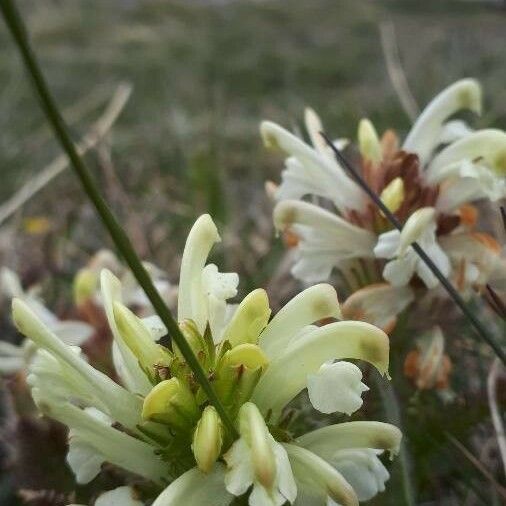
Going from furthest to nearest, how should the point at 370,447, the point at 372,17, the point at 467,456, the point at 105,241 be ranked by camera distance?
the point at 372,17 → the point at 105,241 → the point at 467,456 → the point at 370,447

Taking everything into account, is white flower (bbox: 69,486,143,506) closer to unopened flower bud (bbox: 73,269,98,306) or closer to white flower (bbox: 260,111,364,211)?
white flower (bbox: 260,111,364,211)

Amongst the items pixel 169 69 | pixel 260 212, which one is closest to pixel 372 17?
pixel 169 69

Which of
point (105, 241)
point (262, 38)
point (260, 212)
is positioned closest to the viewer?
point (105, 241)

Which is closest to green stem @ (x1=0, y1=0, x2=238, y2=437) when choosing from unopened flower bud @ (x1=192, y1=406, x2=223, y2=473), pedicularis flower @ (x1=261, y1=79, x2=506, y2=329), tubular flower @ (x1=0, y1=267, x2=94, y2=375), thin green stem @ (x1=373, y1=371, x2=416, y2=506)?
unopened flower bud @ (x1=192, y1=406, x2=223, y2=473)

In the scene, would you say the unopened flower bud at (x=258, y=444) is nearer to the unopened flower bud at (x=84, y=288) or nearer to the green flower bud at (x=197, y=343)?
the green flower bud at (x=197, y=343)

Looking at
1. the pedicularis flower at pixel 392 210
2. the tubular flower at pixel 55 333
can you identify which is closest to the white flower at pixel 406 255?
the pedicularis flower at pixel 392 210

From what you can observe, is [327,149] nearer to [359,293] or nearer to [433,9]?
[359,293]
